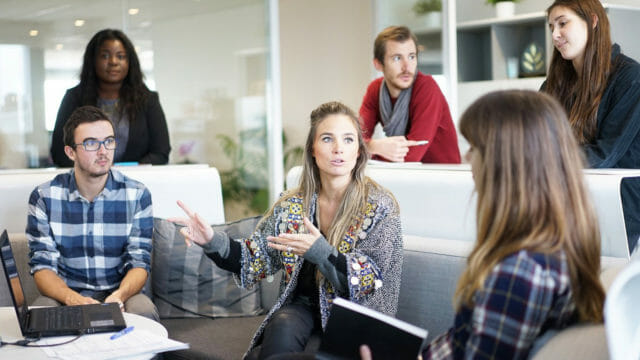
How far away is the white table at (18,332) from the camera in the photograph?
6.06ft

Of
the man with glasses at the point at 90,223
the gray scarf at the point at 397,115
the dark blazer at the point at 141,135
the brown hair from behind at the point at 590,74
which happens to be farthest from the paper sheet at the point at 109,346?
the dark blazer at the point at 141,135

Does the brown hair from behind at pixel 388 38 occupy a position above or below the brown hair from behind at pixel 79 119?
above

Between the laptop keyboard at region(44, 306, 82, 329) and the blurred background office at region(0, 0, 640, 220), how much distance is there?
108 inches

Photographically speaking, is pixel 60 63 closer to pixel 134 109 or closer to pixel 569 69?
pixel 134 109

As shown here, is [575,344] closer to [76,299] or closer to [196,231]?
[196,231]

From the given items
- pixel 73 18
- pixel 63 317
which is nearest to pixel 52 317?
pixel 63 317

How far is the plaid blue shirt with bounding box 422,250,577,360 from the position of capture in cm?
129

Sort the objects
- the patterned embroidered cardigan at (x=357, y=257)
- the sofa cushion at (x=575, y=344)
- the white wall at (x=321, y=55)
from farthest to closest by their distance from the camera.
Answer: the white wall at (x=321, y=55)
the patterned embroidered cardigan at (x=357, y=257)
the sofa cushion at (x=575, y=344)

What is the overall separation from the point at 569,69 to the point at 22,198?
2.27 m

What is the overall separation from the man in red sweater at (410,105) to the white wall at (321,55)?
2993mm

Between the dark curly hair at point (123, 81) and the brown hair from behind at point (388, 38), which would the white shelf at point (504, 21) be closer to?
the brown hair from behind at point (388, 38)

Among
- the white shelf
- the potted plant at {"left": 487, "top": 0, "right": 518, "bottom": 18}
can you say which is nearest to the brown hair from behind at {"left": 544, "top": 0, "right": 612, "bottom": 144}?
the white shelf

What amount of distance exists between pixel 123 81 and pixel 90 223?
1432 mm

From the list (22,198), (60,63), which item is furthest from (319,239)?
(60,63)
